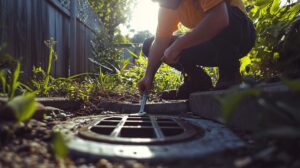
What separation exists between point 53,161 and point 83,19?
5.69m

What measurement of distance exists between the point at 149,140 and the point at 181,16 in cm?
148

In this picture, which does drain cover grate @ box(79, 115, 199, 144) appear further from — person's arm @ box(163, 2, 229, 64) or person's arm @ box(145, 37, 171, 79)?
person's arm @ box(145, 37, 171, 79)

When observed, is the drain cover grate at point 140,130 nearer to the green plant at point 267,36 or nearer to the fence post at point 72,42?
the green plant at point 267,36

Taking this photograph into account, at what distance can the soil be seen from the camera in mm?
996

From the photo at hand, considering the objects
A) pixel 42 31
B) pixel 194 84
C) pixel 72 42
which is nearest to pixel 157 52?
pixel 194 84

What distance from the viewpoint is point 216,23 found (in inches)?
85.0

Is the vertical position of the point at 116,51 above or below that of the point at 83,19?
below

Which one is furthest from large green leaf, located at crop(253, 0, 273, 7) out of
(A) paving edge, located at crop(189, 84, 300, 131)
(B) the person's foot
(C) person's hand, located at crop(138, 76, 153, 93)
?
(C) person's hand, located at crop(138, 76, 153, 93)

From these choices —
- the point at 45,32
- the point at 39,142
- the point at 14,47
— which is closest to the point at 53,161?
the point at 39,142

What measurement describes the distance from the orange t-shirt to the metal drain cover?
0.98 metres

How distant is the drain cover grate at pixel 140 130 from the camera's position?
1425mm

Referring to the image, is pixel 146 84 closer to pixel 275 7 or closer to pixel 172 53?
pixel 172 53

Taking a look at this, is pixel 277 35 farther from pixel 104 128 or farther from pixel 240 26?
pixel 104 128

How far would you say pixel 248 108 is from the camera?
4.92 ft
